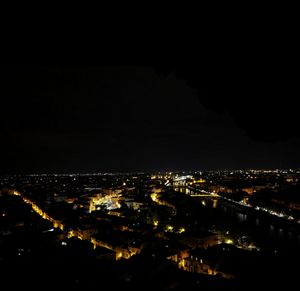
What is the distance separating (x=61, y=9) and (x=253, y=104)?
2.83 ft

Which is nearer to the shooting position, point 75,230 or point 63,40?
point 63,40

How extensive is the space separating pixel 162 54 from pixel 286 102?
551 mm

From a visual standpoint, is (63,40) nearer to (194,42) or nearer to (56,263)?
(194,42)

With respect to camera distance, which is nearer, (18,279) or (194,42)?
(194,42)

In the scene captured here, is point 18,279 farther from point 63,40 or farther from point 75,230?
point 75,230

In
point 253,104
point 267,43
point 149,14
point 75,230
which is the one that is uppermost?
point 149,14

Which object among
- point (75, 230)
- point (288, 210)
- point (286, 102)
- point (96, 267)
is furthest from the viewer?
point (288, 210)

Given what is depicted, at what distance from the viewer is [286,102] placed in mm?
1380

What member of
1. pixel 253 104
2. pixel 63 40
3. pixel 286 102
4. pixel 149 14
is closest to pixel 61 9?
pixel 63 40

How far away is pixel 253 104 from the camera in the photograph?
55.7 inches

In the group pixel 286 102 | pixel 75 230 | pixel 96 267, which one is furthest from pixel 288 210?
pixel 286 102

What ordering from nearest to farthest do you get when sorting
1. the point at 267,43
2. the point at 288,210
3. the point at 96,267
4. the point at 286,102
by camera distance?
the point at 267,43 < the point at 286,102 < the point at 96,267 < the point at 288,210

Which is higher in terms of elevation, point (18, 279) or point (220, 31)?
point (220, 31)

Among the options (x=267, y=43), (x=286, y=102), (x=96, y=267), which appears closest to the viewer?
(x=267, y=43)
